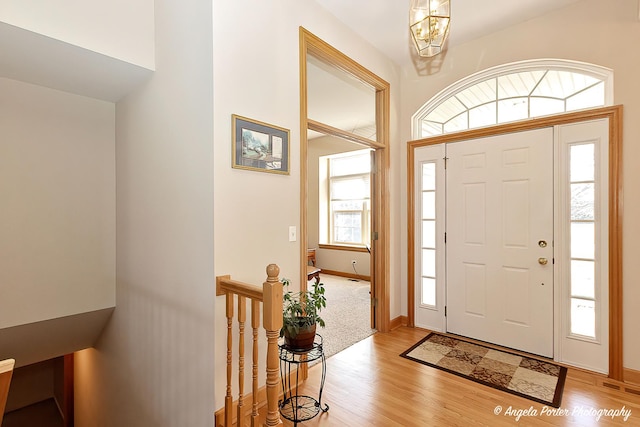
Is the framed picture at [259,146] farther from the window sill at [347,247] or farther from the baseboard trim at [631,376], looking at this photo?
the window sill at [347,247]

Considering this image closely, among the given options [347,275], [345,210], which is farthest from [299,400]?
[345,210]

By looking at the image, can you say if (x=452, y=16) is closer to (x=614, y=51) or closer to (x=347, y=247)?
(x=614, y=51)

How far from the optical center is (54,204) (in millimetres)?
2945

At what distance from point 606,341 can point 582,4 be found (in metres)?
2.86

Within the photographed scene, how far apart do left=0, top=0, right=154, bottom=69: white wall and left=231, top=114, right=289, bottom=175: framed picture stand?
1141 millimetres

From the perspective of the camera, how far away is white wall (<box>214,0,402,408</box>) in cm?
197

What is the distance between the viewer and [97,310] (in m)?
3.16

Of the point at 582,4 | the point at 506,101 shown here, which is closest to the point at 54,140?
the point at 506,101

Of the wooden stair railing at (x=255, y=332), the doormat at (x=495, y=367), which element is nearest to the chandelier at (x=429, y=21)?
the wooden stair railing at (x=255, y=332)

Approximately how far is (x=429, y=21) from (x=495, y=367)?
2.76m

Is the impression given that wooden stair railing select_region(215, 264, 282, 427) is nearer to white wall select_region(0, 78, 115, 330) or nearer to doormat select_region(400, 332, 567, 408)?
doormat select_region(400, 332, 567, 408)

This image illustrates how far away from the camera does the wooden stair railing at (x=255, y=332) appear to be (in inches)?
60.2

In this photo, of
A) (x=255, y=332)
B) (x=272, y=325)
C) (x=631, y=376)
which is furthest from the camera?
(x=631, y=376)

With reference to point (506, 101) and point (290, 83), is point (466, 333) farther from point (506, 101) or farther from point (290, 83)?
point (290, 83)
